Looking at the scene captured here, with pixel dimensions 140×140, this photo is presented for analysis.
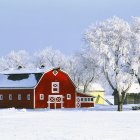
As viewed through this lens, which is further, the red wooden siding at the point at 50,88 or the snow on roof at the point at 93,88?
the snow on roof at the point at 93,88

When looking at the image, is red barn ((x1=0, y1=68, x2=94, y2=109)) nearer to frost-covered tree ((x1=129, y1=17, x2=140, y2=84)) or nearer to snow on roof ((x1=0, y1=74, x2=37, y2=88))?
snow on roof ((x1=0, y1=74, x2=37, y2=88))

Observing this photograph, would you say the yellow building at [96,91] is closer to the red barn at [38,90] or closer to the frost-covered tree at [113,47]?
the red barn at [38,90]

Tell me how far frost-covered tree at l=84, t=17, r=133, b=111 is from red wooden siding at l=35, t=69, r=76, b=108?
13.1m

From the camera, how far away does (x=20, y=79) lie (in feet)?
255

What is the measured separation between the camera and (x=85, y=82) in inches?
4476

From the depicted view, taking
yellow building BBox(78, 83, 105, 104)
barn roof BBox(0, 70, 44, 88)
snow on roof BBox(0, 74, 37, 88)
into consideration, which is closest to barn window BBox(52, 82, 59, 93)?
barn roof BBox(0, 70, 44, 88)

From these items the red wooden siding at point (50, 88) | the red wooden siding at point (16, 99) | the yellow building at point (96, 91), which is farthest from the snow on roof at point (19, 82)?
the yellow building at point (96, 91)

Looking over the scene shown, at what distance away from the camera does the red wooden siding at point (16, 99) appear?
7525cm

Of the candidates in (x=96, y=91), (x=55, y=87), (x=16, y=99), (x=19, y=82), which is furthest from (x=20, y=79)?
(x=96, y=91)

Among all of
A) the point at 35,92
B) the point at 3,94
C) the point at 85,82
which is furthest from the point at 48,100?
the point at 85,82

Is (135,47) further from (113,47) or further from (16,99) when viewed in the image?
(16,99)

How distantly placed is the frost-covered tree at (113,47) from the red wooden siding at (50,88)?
1313cm
